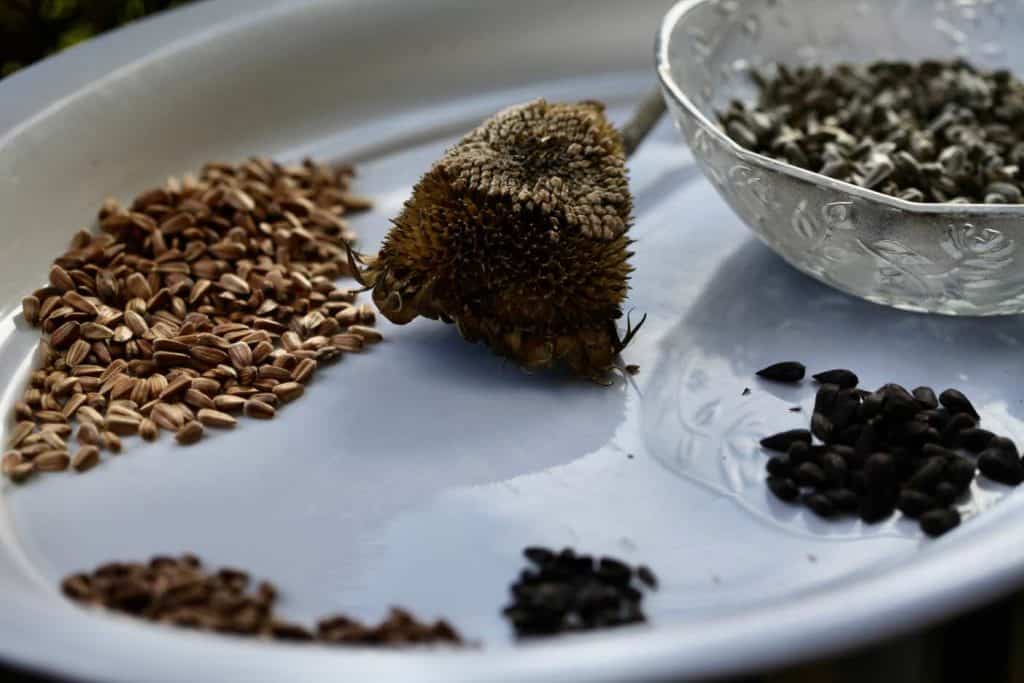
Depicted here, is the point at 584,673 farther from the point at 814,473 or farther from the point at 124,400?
the point at 124,400

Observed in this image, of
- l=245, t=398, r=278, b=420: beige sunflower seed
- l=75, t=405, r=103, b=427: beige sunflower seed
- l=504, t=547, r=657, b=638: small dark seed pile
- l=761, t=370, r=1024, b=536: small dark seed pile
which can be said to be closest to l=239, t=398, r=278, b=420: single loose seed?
l=245, t=398, r=278, b=420: beige sunflower seed

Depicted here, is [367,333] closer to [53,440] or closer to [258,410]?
[258,410]

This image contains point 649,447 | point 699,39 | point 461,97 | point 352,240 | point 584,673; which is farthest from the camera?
point 461,97

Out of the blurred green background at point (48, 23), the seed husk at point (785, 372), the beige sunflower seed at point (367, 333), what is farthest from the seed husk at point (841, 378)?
the blurred green background at point (48, 23)

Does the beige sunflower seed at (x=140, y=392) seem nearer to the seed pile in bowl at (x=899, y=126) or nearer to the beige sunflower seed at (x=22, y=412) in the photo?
the beige sunflower seed at (x=22, y=412)

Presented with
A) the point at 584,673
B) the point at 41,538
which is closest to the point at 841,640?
the point at 584,673

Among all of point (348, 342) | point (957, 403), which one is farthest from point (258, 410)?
point (957, 403)

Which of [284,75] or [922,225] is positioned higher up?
[284,75]
